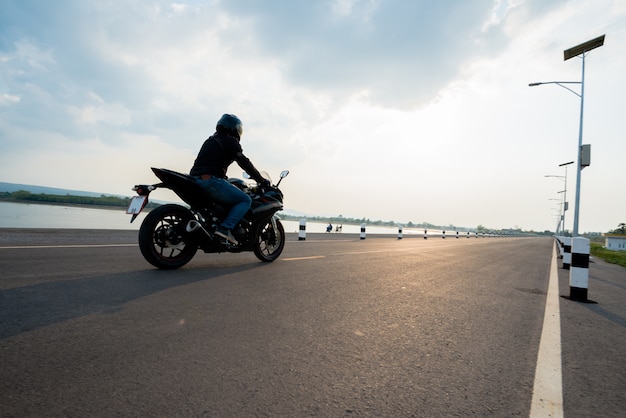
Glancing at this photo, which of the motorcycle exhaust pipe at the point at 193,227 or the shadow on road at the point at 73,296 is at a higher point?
the motorcycle exhaust pipe at the point at 193,227

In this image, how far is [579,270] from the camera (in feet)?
14.8

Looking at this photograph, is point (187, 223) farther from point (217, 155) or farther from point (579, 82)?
point (579, 82)

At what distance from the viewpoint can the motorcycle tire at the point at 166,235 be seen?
427 centimetres

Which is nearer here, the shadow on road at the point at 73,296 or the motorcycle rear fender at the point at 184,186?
the shadow on road at the point at 73,296

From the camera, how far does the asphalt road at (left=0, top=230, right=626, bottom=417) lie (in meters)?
1.36

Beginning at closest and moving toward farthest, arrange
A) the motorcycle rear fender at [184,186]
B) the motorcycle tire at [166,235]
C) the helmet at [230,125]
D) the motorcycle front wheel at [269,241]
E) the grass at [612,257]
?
1. the motorcycle tire at [166,235]
2. the motorcycle rear fender at [184,186]
3. the helmet at [230,125]
4. the motorcycle front wheel at [269,241]
5. the grass at [612,257]

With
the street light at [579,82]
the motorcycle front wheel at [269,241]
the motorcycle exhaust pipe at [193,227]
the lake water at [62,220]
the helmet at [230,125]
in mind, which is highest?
the street light at [579,82]

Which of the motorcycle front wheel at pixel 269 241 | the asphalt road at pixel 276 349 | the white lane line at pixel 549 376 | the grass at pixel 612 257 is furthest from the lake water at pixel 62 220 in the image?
the grass at pixel 612 257

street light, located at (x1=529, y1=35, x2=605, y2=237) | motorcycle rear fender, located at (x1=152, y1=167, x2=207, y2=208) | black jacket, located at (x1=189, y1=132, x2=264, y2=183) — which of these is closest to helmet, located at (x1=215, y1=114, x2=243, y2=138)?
black jacket, located at (x1=189, y1=132, x2=264, y2=183)

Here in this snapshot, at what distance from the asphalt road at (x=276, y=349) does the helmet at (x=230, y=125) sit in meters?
2.35

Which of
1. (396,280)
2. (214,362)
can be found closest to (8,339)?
(214,362)

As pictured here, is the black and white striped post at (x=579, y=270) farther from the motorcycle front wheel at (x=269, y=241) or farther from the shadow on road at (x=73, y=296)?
the shadow on road at (x=73, y=296)

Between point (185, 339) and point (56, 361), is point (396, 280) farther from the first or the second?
point (56, 361)

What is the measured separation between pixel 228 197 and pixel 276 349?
10.9 feet
